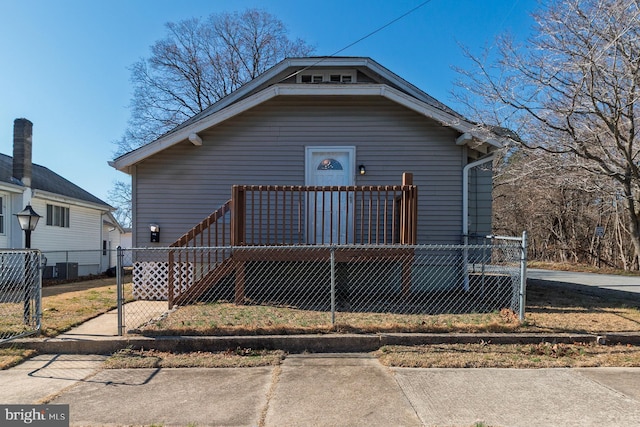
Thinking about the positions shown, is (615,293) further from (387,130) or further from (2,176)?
(2,176)

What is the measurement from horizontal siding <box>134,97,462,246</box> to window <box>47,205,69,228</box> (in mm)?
9405

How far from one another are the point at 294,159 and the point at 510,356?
548cm

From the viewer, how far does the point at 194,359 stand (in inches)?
172

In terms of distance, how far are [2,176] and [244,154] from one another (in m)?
9.53

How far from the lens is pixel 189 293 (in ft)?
21.6

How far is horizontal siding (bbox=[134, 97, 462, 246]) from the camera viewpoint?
8070 mm

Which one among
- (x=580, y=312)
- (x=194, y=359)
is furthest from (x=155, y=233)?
(x=580, y=312)

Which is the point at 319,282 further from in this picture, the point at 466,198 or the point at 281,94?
the point at 281,94

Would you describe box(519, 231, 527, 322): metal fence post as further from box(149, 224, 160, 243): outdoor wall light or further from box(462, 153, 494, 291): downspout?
box(149, 224, 160, 243): outdoor wall light

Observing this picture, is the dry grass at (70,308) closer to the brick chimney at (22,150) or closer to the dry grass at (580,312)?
the dry grass at (580,312)

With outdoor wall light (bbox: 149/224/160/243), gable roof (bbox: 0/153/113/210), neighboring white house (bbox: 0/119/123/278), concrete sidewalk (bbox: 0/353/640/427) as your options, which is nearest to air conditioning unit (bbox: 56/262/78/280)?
neighboring white house (bbox: 0/119/123/278)

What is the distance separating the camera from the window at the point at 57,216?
582 inches

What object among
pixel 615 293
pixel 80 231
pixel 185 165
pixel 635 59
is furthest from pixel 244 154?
pixel 80 231

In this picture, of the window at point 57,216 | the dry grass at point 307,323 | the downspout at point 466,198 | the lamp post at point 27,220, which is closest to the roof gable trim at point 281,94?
the downspout at point 466,198
